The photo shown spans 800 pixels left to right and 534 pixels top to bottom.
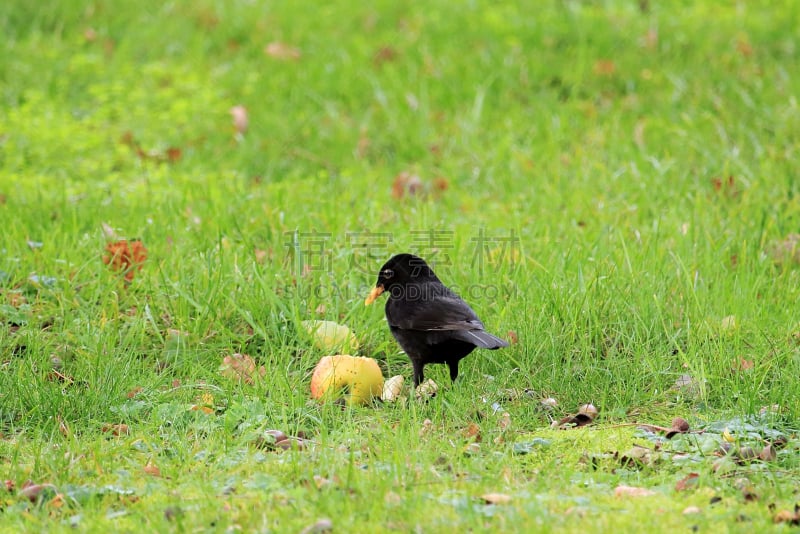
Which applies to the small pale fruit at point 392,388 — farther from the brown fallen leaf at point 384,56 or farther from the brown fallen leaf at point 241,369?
the brown fallen leaf at point 384,56

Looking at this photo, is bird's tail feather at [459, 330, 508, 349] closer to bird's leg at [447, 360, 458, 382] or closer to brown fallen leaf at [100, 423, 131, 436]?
bird's leg at [447, 360, 458, 382]

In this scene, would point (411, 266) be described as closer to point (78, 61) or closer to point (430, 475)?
point (430, 475)

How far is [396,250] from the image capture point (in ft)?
19.1

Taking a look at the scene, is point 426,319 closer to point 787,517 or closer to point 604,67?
point 787,517

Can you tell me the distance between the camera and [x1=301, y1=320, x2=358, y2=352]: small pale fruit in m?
4.85

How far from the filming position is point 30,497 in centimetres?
345

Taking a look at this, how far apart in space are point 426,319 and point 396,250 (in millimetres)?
1390

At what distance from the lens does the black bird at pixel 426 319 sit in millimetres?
4367

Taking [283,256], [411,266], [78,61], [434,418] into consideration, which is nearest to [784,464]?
[434,418]

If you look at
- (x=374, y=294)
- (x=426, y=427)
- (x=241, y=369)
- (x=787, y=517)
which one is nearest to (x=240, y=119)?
(x=374, y=294)

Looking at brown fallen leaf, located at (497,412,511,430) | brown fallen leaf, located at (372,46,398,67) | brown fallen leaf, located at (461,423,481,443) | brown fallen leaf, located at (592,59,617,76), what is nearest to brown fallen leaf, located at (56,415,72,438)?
brown fallen leaf, located at (461,423,481,443)

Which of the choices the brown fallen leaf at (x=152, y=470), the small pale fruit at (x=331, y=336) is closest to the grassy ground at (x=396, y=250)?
the brown fallen leaf at (x=152, y=470)

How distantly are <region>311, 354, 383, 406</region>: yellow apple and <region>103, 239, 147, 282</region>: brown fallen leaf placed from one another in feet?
4.99

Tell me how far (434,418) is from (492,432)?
26 centimetres
